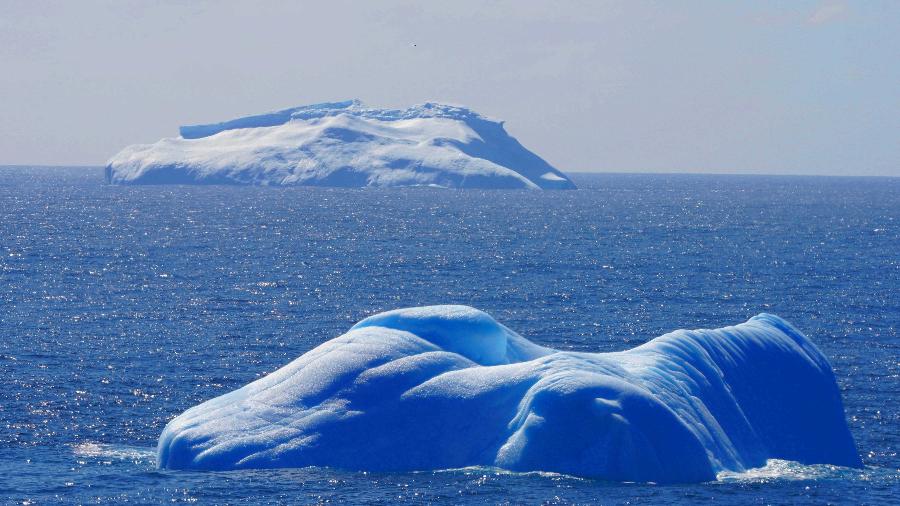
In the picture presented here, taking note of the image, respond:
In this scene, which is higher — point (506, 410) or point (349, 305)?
point (506, 410)

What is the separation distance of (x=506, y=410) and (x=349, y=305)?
A: 114 ft

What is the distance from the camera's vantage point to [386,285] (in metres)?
75.7

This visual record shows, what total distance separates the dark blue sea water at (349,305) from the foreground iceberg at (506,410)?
2.56 ft

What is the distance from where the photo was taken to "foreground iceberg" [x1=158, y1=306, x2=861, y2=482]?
31141mm

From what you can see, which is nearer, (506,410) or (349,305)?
(506,410)

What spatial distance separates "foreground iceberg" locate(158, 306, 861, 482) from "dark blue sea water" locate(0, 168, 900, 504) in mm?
780

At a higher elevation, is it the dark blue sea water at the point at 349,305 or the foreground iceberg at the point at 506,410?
the foreground iceberg at the point at 506,410

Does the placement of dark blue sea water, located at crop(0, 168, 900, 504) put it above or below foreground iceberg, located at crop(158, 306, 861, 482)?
below

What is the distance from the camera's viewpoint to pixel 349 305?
66188 mm

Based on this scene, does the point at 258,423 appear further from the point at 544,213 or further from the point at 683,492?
the point at 544,213

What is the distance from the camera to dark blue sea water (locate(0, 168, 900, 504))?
31188 millimetres

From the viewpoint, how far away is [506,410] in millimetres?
32156

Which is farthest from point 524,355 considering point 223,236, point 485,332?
point 223,236

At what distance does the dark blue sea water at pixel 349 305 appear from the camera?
31188mm
